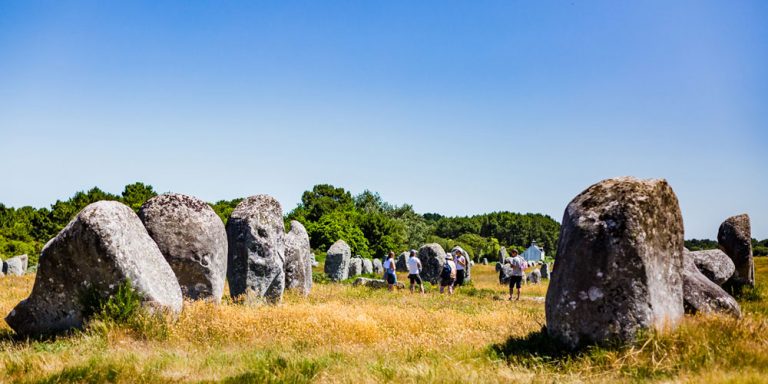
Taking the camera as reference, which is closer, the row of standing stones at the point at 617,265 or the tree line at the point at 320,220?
the row of standing stones at the point at 617,265

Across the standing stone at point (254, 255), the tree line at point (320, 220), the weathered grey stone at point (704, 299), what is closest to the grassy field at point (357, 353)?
the weathered grey stone at point (704, 299)

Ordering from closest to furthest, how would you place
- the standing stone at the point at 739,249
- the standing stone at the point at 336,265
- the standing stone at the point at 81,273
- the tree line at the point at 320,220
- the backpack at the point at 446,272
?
the standing stone at the point at 81,273 → the standing stone at the point at 739,249 → the backpack at the point at 446,272 → the standing stone at the point at 336,265 → the tree line at the point at 320,220

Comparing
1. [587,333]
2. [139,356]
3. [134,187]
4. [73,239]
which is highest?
[134,187]

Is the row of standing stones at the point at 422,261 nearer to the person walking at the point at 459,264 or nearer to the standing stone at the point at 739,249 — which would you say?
the person walking at the point at 459,264

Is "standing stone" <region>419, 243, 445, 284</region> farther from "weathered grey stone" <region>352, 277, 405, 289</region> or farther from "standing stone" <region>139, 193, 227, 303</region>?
"standing stone" <region>139, 193, 227, 303</region>

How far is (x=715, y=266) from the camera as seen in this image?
19062 mm

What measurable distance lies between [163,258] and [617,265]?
955 cm

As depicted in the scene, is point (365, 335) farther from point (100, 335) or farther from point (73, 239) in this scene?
point (73, 239)

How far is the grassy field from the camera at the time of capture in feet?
25.0

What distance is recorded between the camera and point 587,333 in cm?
843

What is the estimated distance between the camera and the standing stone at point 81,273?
10938mm

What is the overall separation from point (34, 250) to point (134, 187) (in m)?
25.3

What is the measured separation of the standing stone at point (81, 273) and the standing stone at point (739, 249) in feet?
65.4

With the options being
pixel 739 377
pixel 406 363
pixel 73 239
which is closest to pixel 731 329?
pixel 739 377
